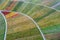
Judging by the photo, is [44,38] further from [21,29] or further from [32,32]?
[21,29]

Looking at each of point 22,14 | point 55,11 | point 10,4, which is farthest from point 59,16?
point 10,4

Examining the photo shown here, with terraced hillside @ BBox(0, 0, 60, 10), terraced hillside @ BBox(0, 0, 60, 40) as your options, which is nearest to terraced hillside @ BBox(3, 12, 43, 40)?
terraced hillside @ BBox(0, 0, 60, 40)

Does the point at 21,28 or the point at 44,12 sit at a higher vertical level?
the point at 44,12

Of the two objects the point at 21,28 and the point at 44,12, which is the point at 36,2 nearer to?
the point at 44,12

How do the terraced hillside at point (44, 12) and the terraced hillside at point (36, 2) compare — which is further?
the terraced hillside at point (36, 2)

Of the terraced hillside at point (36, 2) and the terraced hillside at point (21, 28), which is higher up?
the terraced hillside at point (36, 2)

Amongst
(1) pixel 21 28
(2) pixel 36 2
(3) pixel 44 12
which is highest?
(2) pixel 36 2

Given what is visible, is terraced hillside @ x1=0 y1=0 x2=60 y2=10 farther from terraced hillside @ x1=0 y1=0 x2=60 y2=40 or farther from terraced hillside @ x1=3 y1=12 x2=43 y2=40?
terraced hillside @ x1=3 y1=12 x2=43 y2=40

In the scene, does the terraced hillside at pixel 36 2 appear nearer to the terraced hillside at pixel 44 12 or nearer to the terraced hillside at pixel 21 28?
the terraced hillside at pixel 44 12

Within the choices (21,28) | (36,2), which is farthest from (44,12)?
(21,28)

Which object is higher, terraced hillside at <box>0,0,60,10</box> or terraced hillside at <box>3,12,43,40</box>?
terraced hillside at <box>0,0,60,10</box>

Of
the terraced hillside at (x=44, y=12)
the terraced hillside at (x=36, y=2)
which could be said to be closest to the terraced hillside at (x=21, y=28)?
the terraced hillside at (x=44, y=12)
